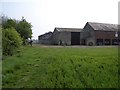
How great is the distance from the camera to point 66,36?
6769 centimetres

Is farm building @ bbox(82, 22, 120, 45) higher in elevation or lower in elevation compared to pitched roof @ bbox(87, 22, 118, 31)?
lower

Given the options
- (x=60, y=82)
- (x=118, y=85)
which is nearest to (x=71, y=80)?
(x=60, y=82)

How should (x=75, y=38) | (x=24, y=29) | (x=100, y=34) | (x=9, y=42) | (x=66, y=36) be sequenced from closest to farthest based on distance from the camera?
(x=9, y=42) < (x=24, y=29) < (x=100, y=34) < (x=66, y=36) < (x=75, y=38)

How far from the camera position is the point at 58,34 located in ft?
223

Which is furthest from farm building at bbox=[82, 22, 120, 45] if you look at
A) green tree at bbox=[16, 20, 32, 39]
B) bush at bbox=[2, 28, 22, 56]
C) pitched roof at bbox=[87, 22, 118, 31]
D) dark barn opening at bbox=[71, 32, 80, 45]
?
bush at bbox=[2, 28, 22, 56]

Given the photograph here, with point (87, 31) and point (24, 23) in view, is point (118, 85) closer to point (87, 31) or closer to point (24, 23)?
point (24, 23)

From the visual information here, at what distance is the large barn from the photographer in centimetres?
6272

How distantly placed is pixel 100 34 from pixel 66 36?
1032 centimetres

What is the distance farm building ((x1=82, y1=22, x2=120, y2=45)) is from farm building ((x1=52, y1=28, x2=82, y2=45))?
11.3 feet

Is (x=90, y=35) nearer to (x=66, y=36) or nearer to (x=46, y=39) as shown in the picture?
(x=66, y=36)

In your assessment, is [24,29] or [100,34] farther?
[100,34]

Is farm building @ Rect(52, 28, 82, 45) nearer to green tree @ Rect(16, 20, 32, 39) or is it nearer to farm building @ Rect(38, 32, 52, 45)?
farm building @ Rect(38, 32, 52, 45)

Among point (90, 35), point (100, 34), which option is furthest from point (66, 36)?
point (100, 34)

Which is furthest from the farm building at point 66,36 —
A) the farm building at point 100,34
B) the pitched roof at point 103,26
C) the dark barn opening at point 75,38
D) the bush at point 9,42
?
the bush at point 9,42
